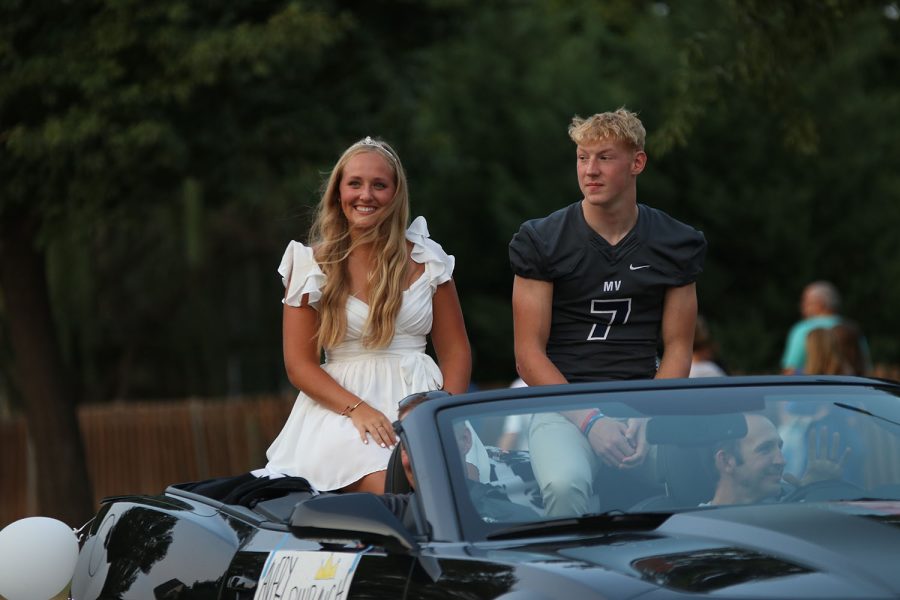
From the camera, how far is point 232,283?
33688mm

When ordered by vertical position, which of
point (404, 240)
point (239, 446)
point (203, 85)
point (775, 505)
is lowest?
point (239, 446)

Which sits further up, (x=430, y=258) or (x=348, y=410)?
(x=430, y=258)

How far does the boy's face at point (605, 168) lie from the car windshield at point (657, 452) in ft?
4.26

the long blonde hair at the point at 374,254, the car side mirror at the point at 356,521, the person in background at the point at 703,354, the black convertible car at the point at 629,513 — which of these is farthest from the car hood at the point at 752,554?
the person in background at the point at 703,354

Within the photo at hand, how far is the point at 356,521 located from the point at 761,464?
1.11 metres

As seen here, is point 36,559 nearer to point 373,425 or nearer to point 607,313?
point 373,425

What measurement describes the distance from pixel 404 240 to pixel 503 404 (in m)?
1.72

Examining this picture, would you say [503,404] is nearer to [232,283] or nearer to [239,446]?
[239,446]

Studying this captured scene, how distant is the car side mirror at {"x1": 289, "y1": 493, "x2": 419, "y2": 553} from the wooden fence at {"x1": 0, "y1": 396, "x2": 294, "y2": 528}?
17.7m

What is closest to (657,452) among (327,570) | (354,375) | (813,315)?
(327,570)

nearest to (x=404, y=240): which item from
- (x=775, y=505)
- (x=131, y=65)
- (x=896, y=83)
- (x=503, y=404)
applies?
(x=503, y=404)

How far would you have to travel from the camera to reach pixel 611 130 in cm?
585

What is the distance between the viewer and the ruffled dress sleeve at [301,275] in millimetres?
6043

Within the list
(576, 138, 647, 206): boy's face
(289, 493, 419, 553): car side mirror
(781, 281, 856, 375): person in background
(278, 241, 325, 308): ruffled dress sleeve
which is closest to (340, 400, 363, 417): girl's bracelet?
(278, 241, 325, 308): ruffled dress sleeve
